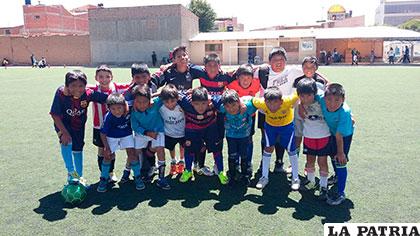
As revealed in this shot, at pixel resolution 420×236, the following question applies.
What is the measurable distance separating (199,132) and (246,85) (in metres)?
0.88

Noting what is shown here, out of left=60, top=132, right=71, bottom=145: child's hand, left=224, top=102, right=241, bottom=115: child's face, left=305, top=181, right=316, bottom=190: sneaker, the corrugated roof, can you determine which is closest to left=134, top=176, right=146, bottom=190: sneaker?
left=60, top=132, right=71, bottom=145: child's hand

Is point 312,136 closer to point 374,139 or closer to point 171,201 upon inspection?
point 171,201

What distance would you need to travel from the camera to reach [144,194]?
164 inches

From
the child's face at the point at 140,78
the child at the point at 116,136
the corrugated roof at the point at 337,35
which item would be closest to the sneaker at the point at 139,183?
the child at the point at 116,136

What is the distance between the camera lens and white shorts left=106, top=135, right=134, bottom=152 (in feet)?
13.9

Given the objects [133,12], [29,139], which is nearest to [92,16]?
[133,12]

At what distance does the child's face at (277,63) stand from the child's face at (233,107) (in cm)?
96

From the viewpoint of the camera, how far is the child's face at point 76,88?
13.2 feet

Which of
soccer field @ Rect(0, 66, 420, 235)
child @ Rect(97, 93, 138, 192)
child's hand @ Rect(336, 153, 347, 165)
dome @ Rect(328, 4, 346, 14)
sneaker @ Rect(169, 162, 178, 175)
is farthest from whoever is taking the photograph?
dome @ Rect(328, 4, 346, 14)

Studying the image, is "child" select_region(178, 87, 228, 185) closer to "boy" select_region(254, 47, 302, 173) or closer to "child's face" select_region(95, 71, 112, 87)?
"boy" select_region(254, 47, 302, 173)

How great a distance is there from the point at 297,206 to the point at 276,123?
3.27 ft

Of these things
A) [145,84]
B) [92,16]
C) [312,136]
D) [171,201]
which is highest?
[92,16]

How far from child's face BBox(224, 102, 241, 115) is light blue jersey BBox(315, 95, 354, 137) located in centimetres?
92

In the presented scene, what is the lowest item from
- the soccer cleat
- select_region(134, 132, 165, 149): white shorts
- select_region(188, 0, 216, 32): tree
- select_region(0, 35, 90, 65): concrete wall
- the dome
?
the soccer cleat
